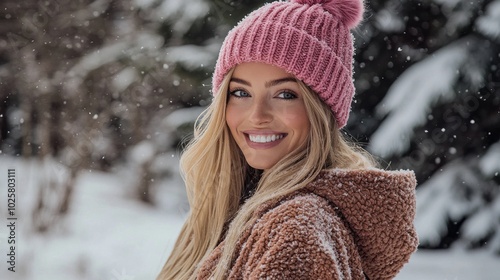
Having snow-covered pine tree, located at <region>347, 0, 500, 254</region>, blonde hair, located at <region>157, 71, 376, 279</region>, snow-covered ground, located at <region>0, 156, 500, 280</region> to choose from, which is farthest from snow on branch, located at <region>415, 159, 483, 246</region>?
blonde hair, located at <region>157, 71, 376, 279</region>

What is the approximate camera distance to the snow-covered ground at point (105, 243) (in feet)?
14.4

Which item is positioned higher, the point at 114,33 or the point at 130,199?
the point at 114,33

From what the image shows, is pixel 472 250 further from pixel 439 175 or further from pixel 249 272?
pixel 249 272

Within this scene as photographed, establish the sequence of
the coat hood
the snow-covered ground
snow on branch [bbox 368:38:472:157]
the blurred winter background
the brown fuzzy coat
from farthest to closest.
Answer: the snow-covered ground → the blurred winter background → snow on branch [bbox 368:38:472:157] → the coat hood → the brown fuzzy coat

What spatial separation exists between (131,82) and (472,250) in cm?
325

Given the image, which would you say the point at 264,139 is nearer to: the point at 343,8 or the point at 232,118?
the point at 232,118

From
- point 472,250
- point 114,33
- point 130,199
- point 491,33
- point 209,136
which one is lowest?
point 472,250

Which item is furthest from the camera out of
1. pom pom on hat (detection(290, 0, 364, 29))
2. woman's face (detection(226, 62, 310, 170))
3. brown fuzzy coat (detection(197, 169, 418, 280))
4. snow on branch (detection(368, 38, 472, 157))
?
snow on branch (detection(368, 38, 472, 157))

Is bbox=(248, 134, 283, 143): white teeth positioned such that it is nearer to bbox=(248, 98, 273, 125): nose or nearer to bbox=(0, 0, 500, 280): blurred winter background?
bbox=(248, 98, 273, 125): nose

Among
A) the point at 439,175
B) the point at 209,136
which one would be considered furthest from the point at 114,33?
the point at 209,136

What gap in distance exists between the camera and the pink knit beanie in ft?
5.00

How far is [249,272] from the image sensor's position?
4.09 feet

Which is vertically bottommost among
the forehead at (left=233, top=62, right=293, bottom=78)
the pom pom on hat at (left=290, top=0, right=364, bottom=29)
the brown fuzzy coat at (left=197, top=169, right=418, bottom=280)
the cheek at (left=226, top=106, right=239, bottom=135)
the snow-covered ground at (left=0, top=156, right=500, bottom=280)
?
the snow-covered ground at (left=0, top=156, right=500, bottom=280)

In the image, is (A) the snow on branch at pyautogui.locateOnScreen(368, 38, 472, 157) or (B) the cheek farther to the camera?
(A) the snow on branch at pyautogui.locateOnScreen(368, 38, 472, 157)
